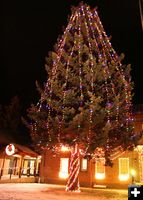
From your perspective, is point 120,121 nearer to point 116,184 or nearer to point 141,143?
point 141,143

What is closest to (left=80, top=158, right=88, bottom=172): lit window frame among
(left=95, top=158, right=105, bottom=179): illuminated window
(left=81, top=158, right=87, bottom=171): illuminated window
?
(left=81, top=158, right=87, bottom=171): illuminated window

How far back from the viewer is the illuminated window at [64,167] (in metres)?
24.9

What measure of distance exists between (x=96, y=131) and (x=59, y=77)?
4.80 meters

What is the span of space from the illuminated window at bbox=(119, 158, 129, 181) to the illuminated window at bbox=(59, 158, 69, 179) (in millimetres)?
5402

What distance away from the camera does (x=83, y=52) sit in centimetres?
1831

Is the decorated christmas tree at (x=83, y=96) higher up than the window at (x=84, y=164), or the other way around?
the decorated christmas tree at (x=83, y=96)

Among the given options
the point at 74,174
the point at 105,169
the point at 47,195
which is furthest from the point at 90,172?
the point at 47,195

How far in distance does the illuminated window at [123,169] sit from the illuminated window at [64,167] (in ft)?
17.7

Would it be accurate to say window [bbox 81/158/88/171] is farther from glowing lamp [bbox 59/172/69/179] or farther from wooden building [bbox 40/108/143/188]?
glowing lamp [bbox 59/172/69/179]

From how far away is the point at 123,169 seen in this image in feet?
74.6

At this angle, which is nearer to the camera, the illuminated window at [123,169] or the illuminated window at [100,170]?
the illuminated window at [123,169]

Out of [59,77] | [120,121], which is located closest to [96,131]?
[120,121]

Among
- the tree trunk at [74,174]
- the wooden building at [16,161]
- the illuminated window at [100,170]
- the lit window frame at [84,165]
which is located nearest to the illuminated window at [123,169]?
the illuminated window at [100,170]

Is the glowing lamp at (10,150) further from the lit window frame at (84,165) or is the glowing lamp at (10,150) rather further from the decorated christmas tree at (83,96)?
the lit window frame at (84,165)
